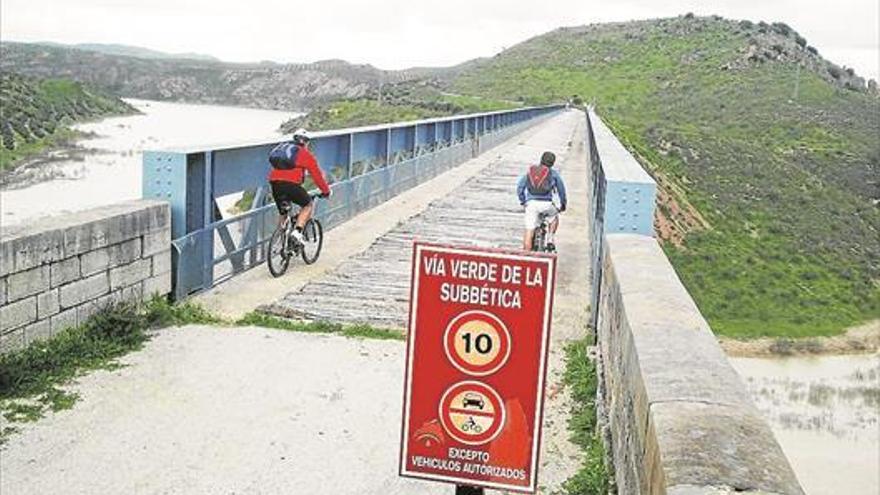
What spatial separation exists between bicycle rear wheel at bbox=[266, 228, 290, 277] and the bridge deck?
43 cm

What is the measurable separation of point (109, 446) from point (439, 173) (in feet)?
56.9

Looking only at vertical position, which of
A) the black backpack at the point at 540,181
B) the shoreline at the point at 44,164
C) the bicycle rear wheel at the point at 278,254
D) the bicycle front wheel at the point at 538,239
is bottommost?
the shoreline at the point at 44,164

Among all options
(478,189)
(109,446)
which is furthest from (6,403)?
(478,189)

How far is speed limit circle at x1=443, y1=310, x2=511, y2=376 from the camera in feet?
9.87

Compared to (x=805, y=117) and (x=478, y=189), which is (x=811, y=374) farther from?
(x=805, y=117)

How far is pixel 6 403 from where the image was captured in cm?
628

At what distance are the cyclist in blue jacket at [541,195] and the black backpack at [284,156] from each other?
225 cm

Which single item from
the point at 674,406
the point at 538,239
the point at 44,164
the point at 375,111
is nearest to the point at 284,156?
the point at 538,239

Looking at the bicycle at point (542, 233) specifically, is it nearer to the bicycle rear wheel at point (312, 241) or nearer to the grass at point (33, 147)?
the bicycle rear wheel at point (312, 241)

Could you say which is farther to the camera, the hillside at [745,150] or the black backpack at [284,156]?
the hillside at [745,150]

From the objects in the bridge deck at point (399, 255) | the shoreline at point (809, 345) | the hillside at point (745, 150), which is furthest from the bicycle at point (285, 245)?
the hillside at point (745, 150)

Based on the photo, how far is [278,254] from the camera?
10.5 metres

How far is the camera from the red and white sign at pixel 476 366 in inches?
118

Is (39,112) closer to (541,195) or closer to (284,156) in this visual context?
(284,156)
